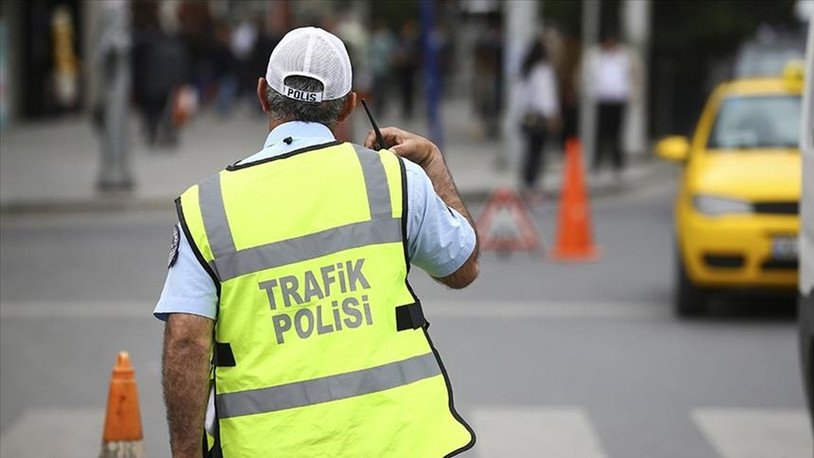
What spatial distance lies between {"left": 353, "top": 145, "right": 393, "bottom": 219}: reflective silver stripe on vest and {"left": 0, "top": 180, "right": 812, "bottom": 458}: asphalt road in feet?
13.8

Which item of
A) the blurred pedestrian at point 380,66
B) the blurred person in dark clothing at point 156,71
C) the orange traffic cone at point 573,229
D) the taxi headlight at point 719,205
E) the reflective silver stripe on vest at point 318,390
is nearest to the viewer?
the reflective silver stripe on vest at point 318,390

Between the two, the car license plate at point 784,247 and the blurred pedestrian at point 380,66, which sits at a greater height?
the car license plate at point 784,247

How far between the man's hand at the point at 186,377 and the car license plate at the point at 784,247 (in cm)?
826

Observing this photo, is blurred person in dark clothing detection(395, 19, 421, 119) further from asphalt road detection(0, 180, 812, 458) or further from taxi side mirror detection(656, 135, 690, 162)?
taxi side mirror detection(656, 135, 690, 162)

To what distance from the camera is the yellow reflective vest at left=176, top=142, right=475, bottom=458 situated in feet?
12.7

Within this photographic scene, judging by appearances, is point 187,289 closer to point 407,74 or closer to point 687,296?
point 687,296

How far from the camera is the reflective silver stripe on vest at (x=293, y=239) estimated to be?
12.8ft

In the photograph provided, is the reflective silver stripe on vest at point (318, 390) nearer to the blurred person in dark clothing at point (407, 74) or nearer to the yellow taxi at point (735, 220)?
the yellow taxi at point (735, 220)

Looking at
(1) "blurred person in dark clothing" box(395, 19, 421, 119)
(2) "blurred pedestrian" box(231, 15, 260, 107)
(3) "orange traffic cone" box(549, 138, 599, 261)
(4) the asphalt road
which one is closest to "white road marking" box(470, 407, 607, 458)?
(4) the asphalt road

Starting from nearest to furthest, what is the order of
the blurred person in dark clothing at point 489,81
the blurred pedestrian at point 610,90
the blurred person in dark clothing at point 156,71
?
the blurred pedestrian at point 610,90
the blurred person in dark clothing at point 156,71
the blurred person in dark clothing at point 489,81

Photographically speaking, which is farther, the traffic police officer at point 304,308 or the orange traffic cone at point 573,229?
the orange traffic cone at point 573,229

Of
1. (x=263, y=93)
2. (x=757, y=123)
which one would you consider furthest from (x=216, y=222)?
(x=757, y=123)

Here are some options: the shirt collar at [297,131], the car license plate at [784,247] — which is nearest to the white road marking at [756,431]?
the car license plate at [784,247]

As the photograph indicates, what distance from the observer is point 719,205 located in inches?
472
